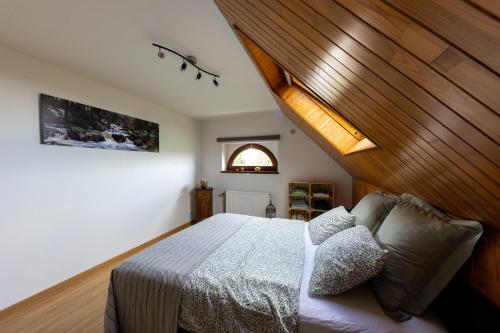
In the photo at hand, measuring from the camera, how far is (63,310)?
1.78 meters

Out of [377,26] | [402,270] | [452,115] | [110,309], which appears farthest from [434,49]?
[110,309]

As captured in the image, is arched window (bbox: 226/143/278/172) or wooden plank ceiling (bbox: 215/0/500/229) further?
arched window (bbox: 226/143/278/172)

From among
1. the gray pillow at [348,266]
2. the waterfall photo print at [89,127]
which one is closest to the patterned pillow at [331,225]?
the gray pillow at [348,266]

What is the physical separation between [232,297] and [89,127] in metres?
2.46

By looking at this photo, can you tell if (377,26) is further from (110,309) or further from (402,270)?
(110,309)

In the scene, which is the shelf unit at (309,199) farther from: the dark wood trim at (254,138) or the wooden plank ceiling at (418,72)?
the wooden plank ceiling at (418,72)

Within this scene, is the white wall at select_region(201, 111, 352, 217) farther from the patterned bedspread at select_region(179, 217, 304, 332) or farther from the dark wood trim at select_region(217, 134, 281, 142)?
the patterned bedspread at select_region(179, 217, 304, 332)

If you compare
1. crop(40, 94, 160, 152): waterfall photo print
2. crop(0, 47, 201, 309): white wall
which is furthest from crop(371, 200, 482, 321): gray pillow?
crop(40, 94, 160, 152): waterfall photo print

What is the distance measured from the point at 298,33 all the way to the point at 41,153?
2537mm

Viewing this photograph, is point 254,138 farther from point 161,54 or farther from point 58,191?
point 58,191

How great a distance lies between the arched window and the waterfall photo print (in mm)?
1686

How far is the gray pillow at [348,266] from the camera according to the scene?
1.05 m

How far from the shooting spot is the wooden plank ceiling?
1.15 feet

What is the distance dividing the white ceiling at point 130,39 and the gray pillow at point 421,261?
1735 mm
